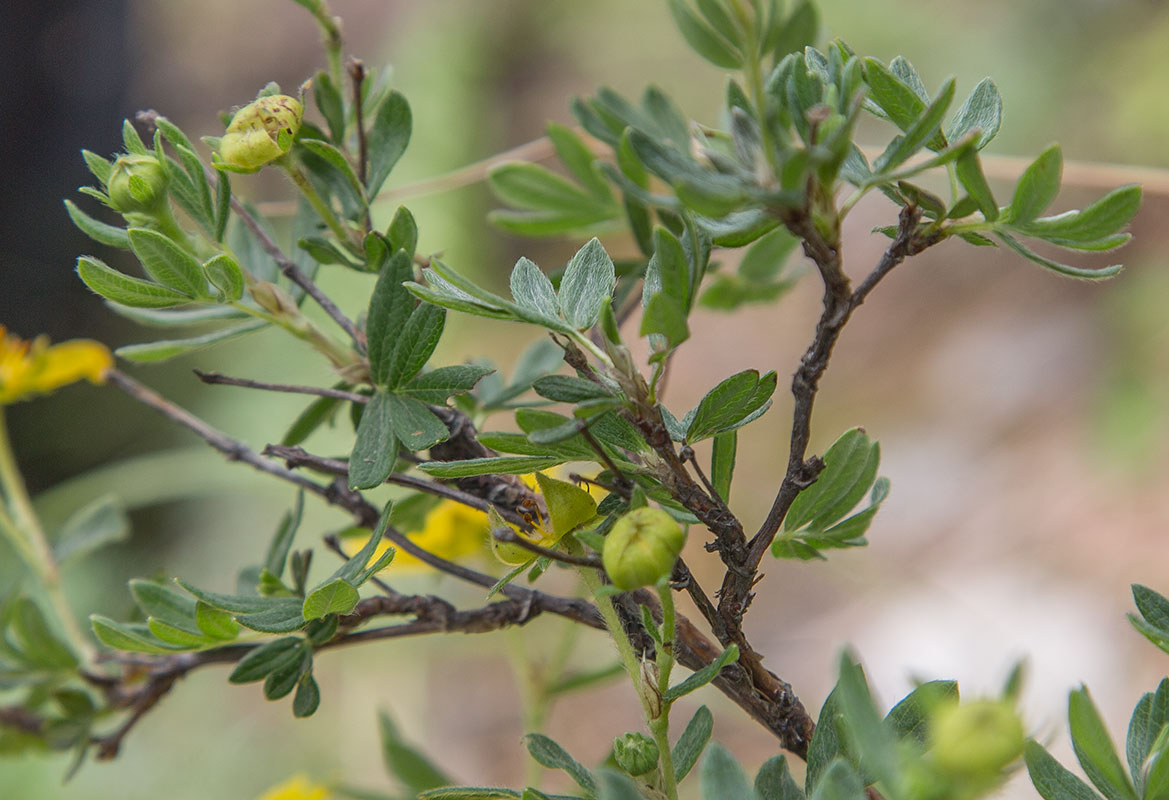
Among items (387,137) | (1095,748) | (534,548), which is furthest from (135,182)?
(1095,748)

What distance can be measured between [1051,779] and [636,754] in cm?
16

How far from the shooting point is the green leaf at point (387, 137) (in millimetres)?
482

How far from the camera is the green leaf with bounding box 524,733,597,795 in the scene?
0.37 m

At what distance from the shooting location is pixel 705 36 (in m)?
0.48

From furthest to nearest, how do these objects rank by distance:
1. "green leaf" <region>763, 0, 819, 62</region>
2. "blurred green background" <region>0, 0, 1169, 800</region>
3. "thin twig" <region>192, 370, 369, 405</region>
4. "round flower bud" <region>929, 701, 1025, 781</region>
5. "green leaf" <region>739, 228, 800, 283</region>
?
"blurred green background" <region>0, 0, 1169, 800</region> → "green leaf" <region>739, 228, 800, 283</region> → "green leaf" <region>763, 0, 819, 62</region> → "thin twig" <region>192, 370, 369, 405</region> → "round flower bud" <region>929, 701, 1025, 781</region>

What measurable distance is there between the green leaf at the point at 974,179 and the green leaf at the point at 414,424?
0.23 m

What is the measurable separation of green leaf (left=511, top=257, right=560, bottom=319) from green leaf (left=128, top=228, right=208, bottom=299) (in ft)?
0.50

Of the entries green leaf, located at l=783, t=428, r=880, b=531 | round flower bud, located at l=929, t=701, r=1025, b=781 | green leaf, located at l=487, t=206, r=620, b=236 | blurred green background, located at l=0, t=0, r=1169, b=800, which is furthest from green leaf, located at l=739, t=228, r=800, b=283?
blurred green background, located at l=0, t=0, r=1169, b=800

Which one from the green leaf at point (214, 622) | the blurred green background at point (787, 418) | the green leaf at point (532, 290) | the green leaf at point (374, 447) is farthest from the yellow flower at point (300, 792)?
the blurred green background at point (787, 418)

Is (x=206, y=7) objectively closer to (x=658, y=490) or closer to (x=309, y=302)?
(x=309, y=302)

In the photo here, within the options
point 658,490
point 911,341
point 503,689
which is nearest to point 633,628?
point 658,490

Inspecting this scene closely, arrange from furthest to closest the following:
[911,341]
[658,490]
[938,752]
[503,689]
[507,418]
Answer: [911,341] < [507,418] < [503,689] < [658,490] < [938,752]

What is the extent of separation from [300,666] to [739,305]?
42 cm

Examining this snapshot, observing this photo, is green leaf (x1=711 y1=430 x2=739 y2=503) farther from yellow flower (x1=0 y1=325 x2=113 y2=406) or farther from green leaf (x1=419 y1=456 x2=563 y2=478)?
yellow flower (x1=0 y1=325 x2=113 y2=406)
